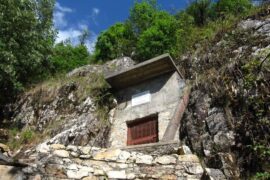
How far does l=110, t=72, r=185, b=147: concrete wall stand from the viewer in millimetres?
9495

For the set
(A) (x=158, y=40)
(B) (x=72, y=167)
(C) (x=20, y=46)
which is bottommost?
(B) (x=72, y=167)

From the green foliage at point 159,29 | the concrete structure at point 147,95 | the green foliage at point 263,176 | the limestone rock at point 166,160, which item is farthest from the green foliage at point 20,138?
the green foliage at point 263,176

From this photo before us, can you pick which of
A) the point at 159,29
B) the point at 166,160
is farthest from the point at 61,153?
the point at 159,29

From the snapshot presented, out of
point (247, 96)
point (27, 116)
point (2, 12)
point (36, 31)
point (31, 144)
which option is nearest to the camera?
point (247, 96)

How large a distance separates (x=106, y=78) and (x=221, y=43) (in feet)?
12.0

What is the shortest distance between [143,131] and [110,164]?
446 centimetres

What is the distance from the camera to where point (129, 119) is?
1016 centimetres

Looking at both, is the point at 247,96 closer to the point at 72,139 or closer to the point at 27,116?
the point at 72,139

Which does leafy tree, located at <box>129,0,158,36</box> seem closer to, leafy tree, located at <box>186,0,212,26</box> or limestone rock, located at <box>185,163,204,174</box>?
leafy tree, located at <box>186,0,212,26</box>

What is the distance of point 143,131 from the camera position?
9.83 m

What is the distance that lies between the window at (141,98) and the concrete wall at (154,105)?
0.10 m

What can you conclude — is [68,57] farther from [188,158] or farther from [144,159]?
[188,158]

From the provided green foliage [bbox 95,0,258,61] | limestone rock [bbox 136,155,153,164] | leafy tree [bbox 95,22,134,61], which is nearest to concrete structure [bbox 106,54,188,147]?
green foliage [bbox 95,0,258,61]

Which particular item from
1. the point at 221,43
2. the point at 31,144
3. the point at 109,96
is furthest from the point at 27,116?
the point at 221,43
